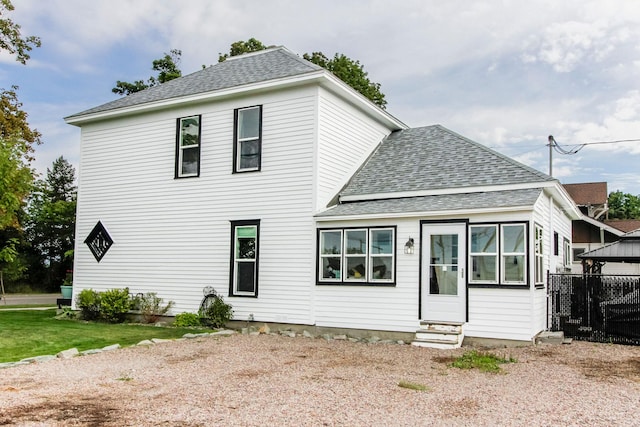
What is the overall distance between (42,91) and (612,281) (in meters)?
20.2

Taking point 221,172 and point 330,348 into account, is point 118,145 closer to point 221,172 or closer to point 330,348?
point 221,172

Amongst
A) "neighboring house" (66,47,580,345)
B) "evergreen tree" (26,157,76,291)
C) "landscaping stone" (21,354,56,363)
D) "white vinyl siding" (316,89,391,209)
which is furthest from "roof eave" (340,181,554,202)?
"evergreen tree" (26,157,76,291)

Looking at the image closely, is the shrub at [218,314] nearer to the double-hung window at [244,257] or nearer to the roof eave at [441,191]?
the double-hung window at [244,257]

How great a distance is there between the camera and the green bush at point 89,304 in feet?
50.6

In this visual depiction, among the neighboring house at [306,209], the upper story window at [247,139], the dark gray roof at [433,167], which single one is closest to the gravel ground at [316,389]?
the neighboring house at [306,209]

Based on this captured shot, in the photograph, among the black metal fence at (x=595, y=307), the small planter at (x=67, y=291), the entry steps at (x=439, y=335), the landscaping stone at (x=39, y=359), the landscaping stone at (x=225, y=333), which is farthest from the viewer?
the small planter at (x=67, y=291)

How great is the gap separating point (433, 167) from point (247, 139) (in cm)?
484

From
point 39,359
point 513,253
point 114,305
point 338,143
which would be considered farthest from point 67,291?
point 513,253

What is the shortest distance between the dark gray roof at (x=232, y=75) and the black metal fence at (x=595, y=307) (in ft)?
25.4

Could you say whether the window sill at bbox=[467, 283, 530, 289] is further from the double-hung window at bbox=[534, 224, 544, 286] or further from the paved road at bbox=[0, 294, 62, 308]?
the paved road at bbox=[0, 294, 62, 308]

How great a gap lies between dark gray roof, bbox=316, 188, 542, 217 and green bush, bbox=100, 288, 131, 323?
6198 mm

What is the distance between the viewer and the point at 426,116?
24797 mm

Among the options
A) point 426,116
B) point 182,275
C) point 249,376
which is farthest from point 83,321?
point 426,116

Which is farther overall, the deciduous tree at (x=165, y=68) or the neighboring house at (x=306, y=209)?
the deciduous tree at (x=165, y=68)
